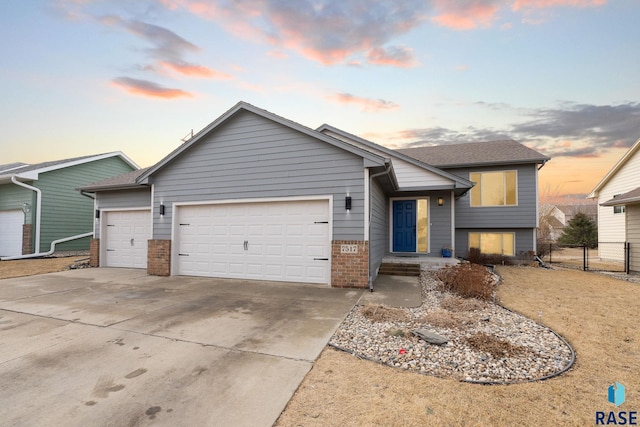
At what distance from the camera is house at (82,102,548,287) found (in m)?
7.62

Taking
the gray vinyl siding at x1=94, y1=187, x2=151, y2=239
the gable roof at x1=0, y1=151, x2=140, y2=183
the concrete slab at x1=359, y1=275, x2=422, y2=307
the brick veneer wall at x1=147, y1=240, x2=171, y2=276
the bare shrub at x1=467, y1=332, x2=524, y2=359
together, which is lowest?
the concrete slab at x1=359, y1=275, x2=422, y2=307

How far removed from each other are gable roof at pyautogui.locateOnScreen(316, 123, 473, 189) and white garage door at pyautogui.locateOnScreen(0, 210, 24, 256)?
16.5 metres

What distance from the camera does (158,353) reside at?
→ 3543 millimetres

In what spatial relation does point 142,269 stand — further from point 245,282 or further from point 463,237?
point 463,237

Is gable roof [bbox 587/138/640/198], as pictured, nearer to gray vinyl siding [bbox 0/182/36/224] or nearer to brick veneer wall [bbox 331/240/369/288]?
brick veneer wall [bbox 331/240/369/288]

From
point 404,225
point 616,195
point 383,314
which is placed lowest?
point 383,314

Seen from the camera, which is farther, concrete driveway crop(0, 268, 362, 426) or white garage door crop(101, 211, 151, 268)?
white garage door crop(101, 211, 151, 268)

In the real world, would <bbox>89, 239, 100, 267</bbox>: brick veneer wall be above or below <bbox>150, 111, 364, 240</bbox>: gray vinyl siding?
below

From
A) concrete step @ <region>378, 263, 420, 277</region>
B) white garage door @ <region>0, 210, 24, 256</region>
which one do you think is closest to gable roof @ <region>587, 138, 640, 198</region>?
concrete step @ <region>378, 263, 420, 277</region>

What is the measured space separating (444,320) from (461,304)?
1.35m

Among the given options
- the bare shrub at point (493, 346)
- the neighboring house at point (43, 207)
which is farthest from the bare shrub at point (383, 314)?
the neighboring house at point (43, 207)

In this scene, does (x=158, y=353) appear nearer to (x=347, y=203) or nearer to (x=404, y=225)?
(x=347, y=203)

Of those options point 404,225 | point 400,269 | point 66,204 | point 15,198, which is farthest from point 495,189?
point 15,198

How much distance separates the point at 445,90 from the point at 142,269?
13822 mm
